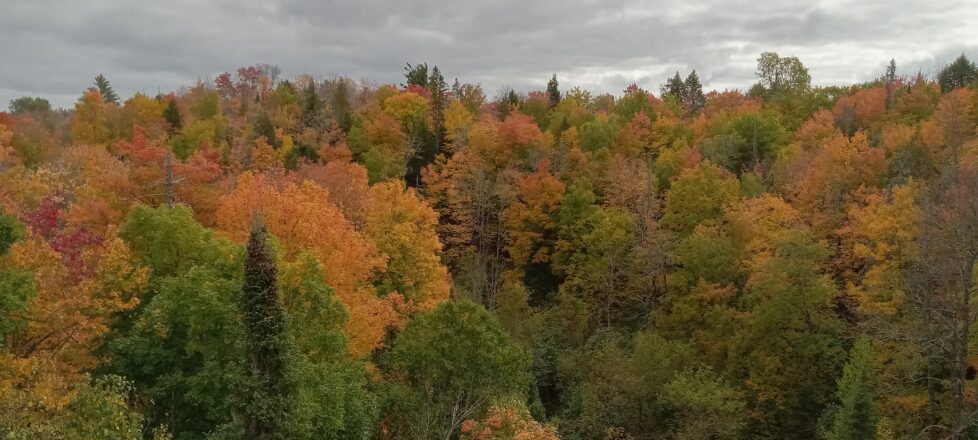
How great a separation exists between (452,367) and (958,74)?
2576 inches

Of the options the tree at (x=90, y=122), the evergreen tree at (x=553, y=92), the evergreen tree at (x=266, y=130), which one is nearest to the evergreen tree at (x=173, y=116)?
the tree at (x=90, y=122)

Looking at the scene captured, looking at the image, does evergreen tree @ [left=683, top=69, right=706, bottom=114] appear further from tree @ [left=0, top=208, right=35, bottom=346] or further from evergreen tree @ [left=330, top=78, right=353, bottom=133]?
tree @ [left=0, top=208, right=35, bottom=346]

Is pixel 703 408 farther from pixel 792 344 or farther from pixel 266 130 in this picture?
pixel 266 130

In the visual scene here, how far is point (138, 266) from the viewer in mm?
20062

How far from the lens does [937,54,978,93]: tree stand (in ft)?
205

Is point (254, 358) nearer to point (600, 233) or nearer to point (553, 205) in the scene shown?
point (600, 233)

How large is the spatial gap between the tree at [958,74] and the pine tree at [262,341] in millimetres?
68642

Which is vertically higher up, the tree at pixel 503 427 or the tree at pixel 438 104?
the tree at pixel 438 104

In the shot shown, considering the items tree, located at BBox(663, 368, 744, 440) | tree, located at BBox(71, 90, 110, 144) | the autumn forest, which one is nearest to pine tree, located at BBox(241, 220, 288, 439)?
the autumn forest

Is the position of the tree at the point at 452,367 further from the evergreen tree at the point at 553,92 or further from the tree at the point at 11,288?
the evergreen tree at the point at 553,92

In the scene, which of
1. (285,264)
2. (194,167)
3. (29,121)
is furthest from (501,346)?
(29,121)

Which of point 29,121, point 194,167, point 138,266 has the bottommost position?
point 138,266

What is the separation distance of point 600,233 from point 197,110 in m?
47.9

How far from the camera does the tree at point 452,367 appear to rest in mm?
22062
